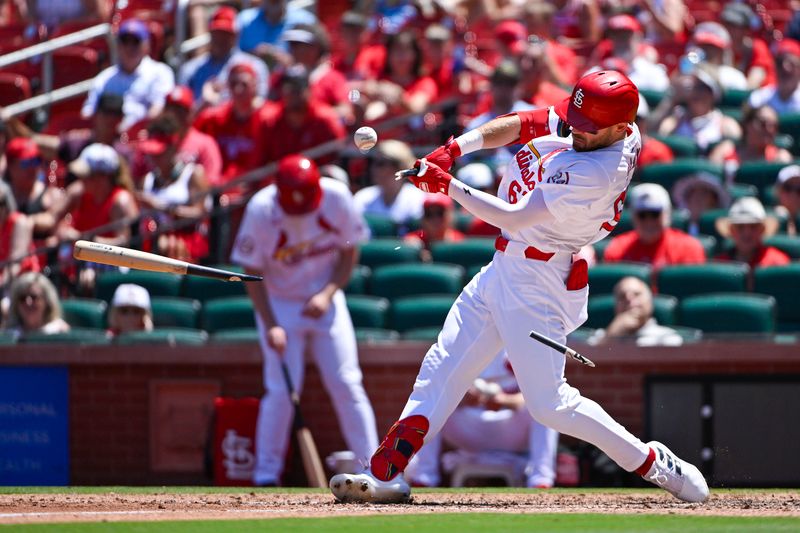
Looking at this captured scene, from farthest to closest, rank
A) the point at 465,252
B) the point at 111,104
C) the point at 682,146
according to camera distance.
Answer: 1. the point at 111,104
2. the point at 682,146
3. the point at 465,252

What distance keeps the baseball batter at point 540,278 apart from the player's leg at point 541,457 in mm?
1954

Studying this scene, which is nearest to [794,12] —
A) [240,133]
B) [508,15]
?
[508,15]

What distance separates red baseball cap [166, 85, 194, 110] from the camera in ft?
36.5

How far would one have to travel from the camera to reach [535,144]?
592 cm

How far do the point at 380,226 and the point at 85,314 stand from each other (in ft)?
6.76

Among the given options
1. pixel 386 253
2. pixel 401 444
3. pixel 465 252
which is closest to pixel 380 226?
pixel 386 253

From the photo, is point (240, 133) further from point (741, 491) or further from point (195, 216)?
point (741, 491)

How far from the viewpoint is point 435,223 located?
9.59 metres

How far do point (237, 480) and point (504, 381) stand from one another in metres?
1.68

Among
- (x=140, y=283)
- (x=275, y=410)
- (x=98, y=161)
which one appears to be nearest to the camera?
(x=275, y=410)

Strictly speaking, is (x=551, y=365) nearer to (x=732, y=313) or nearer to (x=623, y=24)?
(x=732, y=313)

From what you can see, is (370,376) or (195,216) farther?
(195,216)

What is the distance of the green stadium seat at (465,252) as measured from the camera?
9461 millimetres

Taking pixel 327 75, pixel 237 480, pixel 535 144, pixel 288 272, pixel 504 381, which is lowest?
pixel 237 480
